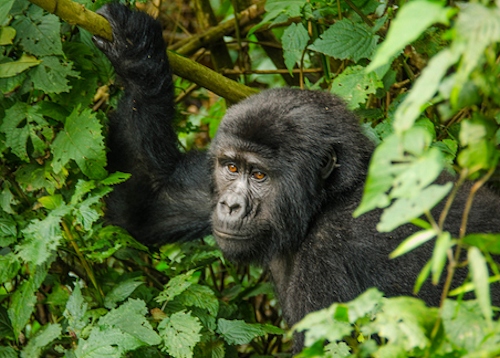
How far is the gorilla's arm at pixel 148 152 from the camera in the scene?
4496 mm

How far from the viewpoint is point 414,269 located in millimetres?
3570

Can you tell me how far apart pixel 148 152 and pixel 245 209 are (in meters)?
1.11

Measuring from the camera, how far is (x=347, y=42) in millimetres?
4340

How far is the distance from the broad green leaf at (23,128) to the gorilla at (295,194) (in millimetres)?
614

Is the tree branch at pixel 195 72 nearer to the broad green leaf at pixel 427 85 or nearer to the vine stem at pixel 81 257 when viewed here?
the vine stem at pixel 81 257

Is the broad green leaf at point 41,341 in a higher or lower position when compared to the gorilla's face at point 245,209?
lower

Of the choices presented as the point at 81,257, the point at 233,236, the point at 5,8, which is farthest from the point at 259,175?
the point at 5,8

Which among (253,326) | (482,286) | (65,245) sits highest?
(482,286)

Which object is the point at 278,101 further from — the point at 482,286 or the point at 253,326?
the point at 482,286

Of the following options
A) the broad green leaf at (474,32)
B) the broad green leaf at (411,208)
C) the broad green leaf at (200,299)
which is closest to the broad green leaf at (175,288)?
the broad green leaf at (200,299)

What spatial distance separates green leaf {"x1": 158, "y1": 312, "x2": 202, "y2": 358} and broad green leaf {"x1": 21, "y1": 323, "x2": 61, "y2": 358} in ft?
1.84

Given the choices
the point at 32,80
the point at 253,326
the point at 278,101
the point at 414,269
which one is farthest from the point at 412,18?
the point at 32,80

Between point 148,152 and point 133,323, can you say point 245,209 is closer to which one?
point 133,323

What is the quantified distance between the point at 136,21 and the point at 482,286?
3.34m
